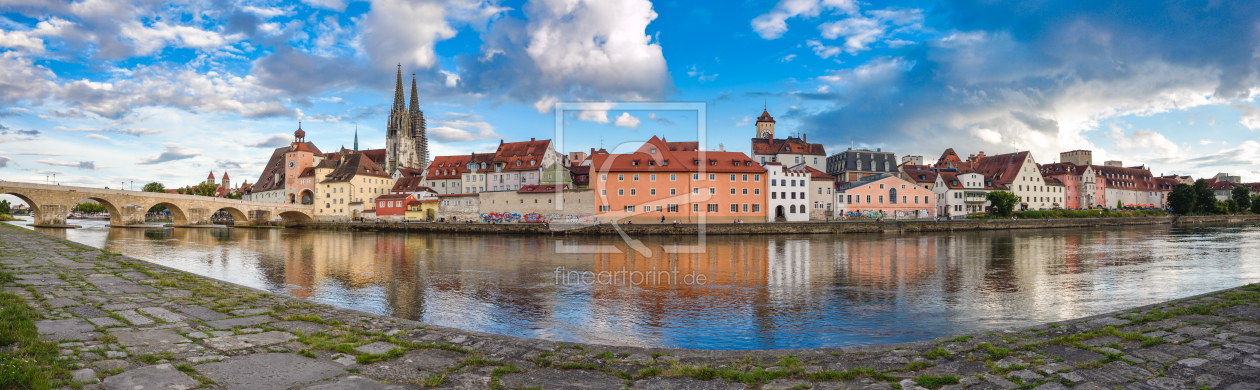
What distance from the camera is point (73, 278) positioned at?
11672 millimetres

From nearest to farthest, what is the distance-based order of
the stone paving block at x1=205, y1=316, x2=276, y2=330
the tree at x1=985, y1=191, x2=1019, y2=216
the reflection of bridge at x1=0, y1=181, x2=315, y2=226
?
1. the stone paving block at x1=205, y1=316, x2=276, y2=330
2. the reflection of bridge at x1=0, y1=181, x2=315, y2=226
3. the tree at x1=985, y1=191, x2=1019, y2=216

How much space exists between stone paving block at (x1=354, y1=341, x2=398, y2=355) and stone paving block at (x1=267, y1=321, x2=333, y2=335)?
1059 millimetres

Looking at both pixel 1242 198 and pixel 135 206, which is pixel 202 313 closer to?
pixel 135 206

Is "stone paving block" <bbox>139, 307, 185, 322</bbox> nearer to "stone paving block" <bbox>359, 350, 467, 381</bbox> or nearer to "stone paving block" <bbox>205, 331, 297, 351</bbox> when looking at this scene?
"stone paving block" <bbox>205, 331, 297, 351</bbox>

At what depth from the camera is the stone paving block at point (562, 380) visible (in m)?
5.61

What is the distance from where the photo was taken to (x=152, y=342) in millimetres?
6387

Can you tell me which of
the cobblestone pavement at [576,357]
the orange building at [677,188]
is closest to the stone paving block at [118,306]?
the cobblestone pavement at [576,357]

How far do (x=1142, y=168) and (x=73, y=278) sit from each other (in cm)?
14798

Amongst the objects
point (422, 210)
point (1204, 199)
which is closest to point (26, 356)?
point (422, 210)

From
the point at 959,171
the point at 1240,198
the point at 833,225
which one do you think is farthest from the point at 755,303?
the point at 1240,198

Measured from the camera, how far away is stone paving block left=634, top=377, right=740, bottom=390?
551 centimetres

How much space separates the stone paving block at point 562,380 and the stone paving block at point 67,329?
497 centimetres

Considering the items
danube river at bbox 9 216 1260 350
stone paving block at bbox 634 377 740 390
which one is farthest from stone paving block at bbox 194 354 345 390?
danube river at bbox 9 216 1260 350

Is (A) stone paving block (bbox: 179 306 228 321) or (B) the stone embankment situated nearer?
(A) stone paving block (bbox: 179 306 228 321)
